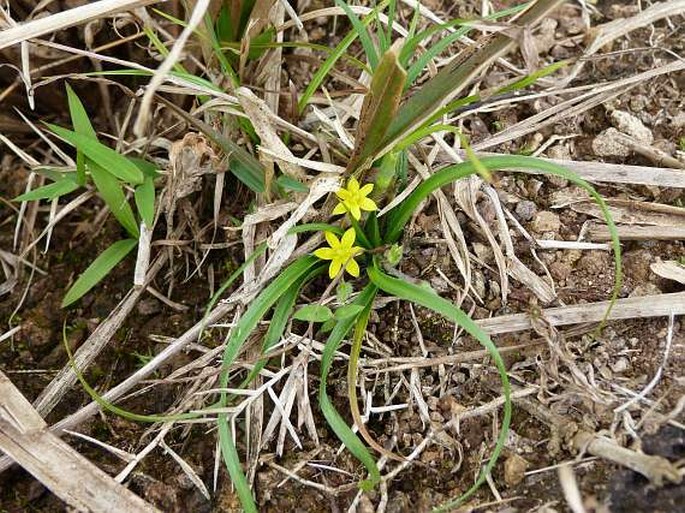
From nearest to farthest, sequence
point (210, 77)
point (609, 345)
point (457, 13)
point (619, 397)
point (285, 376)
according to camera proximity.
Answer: point (619, 397)
point (609, 345)
point (285, 376)
point (210, 77)
point (457, 13)

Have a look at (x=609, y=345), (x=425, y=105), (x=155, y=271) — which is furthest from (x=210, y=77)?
(x=609, y=345)

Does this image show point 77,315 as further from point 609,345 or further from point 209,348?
point 609,345

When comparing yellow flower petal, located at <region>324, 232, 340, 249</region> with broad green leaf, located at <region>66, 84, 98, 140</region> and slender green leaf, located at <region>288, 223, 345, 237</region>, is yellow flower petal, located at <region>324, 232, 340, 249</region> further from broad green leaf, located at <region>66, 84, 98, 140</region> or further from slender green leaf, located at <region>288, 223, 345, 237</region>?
broad green leaf, located at <region>66, 84, 98, 140</region>

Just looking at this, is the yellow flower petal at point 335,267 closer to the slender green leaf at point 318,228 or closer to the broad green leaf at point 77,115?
the slender green leaf at point 318,228

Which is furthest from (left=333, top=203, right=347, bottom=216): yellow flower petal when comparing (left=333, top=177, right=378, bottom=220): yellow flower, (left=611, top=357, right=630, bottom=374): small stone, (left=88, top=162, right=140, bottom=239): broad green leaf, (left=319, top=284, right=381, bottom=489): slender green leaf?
(left=611, top=357, right=630, bottom=374): small stone

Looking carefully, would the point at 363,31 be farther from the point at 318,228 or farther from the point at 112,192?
the point at 112,192

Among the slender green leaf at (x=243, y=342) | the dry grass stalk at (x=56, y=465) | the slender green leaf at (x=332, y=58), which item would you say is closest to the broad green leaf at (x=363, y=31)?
the slender green leaf at (x=332, y=58)

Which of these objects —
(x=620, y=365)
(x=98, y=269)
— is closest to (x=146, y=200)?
(x=98, y=269)
